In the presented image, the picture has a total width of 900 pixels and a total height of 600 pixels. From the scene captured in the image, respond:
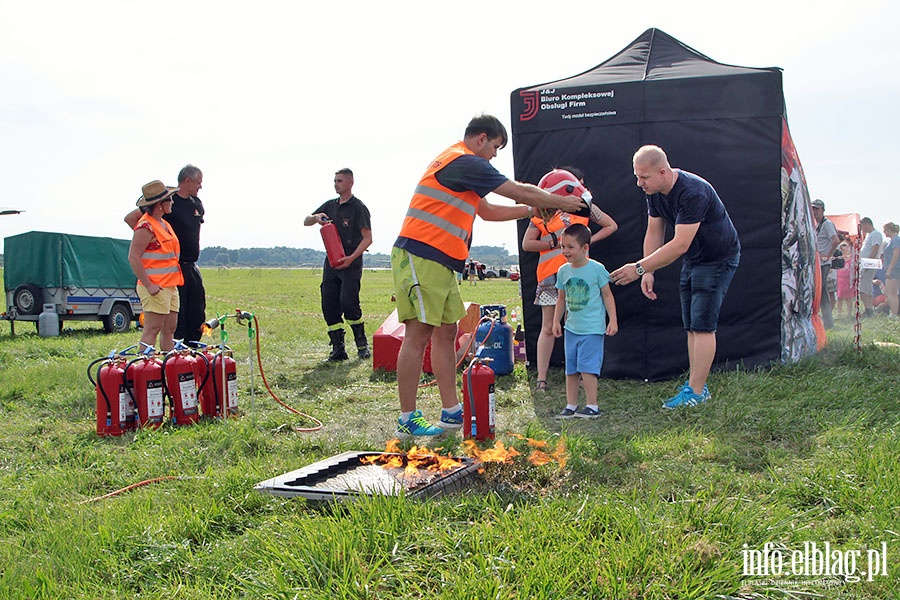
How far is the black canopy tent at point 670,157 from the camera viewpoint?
682 centimetres

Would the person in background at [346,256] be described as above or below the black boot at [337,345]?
above

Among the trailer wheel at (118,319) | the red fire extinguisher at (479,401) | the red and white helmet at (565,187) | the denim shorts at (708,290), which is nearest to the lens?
the red fire extinguisher at (479,401)

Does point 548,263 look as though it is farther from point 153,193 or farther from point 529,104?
point 153,193

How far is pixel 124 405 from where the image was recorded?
17.5 feet

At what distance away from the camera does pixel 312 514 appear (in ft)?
10.6

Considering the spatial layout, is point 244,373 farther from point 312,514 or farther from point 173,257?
point 312,514

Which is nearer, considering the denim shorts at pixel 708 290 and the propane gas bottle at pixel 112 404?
the propane gas bottle at pixel 112 404

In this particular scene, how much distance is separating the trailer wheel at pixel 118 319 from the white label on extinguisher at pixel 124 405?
10.9m

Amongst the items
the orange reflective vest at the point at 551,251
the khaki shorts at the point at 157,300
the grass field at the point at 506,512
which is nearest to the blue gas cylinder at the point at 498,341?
the orange reflective vest at the point at 551,251

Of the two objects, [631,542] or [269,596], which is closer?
[269,596]

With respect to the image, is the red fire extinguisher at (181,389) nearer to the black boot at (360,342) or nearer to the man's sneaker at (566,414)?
the man's sneaker at (566,414)

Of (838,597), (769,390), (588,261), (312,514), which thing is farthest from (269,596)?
(769,390)

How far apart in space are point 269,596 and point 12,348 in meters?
10.6

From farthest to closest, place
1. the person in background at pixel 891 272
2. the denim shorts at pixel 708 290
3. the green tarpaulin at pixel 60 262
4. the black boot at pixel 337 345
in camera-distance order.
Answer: the green tarpaulin at pixel 60 262
the person in background at pixel 891 272
the black boot at pixel 337 345
the denim shorts at pixel 708 290
